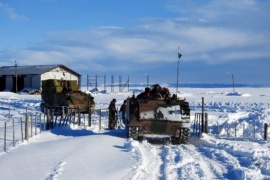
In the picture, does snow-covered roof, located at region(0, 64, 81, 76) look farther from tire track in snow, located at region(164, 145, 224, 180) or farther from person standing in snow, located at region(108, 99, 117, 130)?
tire track in snow, located at region(164, 145, 224, 180)

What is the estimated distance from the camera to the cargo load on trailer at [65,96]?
32.8 meters

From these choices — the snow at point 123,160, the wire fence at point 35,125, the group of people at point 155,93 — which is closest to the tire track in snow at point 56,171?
the snow at point 123,160

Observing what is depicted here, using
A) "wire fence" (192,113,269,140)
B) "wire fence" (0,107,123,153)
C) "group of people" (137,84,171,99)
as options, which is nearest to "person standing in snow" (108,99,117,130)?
"wire fence" (0,107,123,153)

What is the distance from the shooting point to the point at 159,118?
20.5 meters

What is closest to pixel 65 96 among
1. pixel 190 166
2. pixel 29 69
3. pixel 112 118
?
pixel 112 118

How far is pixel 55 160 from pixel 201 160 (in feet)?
12.8

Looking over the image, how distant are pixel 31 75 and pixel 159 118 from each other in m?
48.0

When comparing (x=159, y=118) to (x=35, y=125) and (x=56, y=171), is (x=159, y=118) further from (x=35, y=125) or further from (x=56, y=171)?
(x=56, y=171)

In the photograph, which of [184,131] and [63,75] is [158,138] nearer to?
[184,131]

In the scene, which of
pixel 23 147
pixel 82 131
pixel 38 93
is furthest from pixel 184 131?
pixel 38 93

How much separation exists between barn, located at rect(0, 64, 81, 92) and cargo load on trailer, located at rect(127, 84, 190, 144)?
45.4 m

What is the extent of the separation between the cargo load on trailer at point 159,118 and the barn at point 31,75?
149ft

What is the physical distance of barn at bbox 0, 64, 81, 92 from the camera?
65669 millimetres

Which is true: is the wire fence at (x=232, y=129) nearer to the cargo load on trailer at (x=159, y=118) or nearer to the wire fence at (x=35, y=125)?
the cargo load on trailer at (x=159, y=118)
